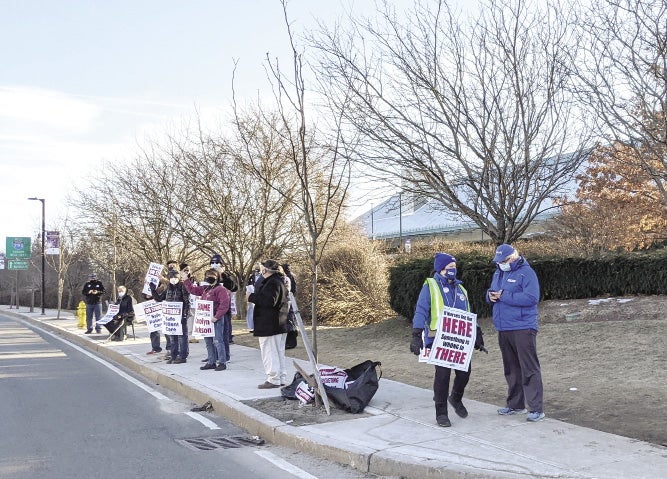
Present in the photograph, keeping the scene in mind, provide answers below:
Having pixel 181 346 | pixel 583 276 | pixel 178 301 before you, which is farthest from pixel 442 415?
pixel 583 276

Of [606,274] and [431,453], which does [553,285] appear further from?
[431,453]

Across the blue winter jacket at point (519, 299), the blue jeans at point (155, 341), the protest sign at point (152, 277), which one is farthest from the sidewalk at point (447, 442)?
the protest sign at point (152, 277)

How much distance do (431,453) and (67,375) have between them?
28.2ft

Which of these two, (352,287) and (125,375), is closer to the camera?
(125,375)

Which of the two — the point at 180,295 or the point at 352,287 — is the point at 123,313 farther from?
the point at 352,287

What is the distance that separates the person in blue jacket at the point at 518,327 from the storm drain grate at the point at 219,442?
268cm

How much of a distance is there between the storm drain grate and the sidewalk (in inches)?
6.3

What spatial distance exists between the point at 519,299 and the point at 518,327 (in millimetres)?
305

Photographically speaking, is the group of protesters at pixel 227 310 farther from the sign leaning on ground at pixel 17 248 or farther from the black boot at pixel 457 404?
the sign leaning on ground at pixel 17 248

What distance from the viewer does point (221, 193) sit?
824 inches

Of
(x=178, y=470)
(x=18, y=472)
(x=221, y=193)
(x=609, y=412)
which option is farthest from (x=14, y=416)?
(x=221, y=193)

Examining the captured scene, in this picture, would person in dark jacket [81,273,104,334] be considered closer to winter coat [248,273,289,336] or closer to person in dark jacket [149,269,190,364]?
person in dark jacket [149,269,190,364]

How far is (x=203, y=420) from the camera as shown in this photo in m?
8.27

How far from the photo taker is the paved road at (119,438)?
6055mm
